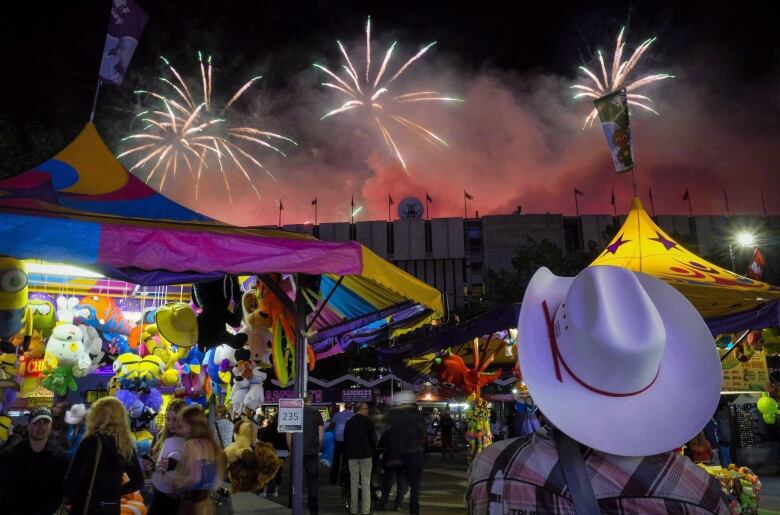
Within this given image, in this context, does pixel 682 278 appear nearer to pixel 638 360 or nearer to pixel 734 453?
pixel 638 360

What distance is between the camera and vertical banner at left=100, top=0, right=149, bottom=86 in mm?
7088

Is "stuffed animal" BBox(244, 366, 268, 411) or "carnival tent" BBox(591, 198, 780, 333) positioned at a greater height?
"carnival tent" BBox(591, 198, 780, 333)

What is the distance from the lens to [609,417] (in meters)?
1.59

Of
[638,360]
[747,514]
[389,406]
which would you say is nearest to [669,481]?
[638,360]

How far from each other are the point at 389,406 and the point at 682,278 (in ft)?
16.5

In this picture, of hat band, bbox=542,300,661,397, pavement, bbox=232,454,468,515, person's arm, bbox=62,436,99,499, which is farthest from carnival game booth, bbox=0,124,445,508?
hat band, bbox=542,300,661,397

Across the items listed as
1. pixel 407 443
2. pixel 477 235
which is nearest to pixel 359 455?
pixel 407 443

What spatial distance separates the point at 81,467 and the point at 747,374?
39.9 feet

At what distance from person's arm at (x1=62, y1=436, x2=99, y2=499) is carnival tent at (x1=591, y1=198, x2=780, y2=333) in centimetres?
696

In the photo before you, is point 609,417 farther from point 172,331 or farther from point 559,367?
point 172,331

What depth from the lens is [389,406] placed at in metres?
9.41

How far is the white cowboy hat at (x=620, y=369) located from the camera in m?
1.55

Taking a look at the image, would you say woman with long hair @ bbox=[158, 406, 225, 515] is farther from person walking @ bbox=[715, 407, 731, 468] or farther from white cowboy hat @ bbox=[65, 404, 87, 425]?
person walking @ bbox=[715, 407, 731, 468]

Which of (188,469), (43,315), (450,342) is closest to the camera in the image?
(188,469)
